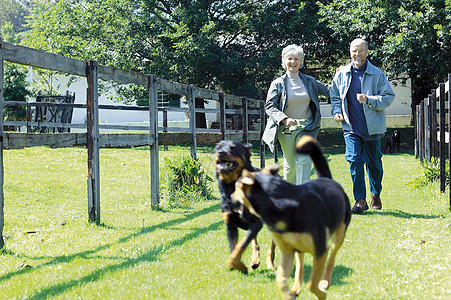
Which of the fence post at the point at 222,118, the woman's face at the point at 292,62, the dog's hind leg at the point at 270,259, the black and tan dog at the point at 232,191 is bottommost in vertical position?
the dog's hind leg at the point at 270,259

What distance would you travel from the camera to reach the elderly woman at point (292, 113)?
615 cm

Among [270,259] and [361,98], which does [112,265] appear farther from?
[361,98]

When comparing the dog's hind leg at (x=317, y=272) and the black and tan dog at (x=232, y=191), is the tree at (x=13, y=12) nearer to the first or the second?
the black and tan dog at (x=232, y=191)

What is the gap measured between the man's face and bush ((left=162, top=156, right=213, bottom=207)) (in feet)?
10.1

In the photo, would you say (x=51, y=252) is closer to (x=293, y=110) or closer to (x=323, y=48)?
(x=293, y=110)

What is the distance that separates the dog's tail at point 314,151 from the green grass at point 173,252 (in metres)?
0.86

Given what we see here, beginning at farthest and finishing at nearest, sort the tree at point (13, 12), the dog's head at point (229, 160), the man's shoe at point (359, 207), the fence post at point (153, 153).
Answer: the tree at point (13, 12)
the fence post at point (153, 153)
the man's shoe at point (359, 207)
the dog's head at point (229, 160)

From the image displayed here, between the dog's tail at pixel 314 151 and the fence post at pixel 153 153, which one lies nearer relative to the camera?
the dog's tail at pixel 314 151

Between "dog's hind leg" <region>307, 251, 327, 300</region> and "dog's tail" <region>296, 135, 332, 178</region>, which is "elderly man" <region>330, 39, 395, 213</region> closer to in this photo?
"dog's tail" <region>296, 135, 332, 178</region>

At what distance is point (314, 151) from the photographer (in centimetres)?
327

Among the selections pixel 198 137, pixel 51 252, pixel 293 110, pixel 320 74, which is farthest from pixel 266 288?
pixel 320 74

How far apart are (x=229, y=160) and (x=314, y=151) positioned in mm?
575

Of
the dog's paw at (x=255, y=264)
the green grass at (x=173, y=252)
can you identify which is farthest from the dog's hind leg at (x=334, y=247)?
the dog's paw at (x=255, y=264)

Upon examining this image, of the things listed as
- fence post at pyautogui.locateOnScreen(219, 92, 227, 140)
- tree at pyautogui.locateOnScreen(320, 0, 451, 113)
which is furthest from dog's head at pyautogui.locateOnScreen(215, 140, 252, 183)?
tree at pyautogui.locateOnScreen(320, 0, 451, 113)
